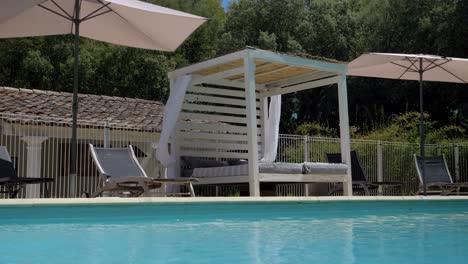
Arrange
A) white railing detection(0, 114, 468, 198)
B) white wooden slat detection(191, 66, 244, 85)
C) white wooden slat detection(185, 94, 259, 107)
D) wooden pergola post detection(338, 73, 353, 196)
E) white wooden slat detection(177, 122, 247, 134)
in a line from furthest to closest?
1. white railing detection(0, 114, 468, 198)
2. white wooden slat detection(185, 94, 259, 107)
3. white wooden slat detection(177, 122, 247, 134)
4. wooden pergola post detection(338, 73, 353, 196)
5. white wooden slat detection(191, 66, 244, 85)

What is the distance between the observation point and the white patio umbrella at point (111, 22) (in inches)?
330

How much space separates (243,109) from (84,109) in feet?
15.2

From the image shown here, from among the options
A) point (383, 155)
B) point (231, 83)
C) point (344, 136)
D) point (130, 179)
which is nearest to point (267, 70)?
point (231, 83)

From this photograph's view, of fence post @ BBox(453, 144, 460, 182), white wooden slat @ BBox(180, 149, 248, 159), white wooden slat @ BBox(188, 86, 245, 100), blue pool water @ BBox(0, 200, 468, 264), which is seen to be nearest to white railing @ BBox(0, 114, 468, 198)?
fence post @ BBox(453, 144, 460, 182)

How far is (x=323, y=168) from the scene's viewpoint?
10.7m

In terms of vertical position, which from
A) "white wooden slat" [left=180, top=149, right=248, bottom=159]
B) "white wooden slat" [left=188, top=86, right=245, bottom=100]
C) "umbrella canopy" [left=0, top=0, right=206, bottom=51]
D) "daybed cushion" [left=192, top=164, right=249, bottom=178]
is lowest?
"daybed cushion" [left=192, top=164, right=249, bottom=178]

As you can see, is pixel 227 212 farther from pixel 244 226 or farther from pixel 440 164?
pixel 440 164

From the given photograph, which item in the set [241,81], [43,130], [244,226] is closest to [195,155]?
[241,81]

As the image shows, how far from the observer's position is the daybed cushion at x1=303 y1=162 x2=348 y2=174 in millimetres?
10664

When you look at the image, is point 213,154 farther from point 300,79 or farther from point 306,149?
point 306,149

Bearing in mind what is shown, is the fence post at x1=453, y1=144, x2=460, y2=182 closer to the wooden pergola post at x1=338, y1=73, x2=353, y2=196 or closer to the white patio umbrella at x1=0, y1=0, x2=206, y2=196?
the wooden pergola post at x1=338, y1=73, x2=353, y2=196

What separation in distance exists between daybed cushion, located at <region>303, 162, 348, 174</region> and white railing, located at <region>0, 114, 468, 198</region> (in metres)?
2.28

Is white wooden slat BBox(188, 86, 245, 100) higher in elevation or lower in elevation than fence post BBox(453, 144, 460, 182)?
higher

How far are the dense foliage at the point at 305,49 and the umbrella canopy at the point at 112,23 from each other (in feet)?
45.8
